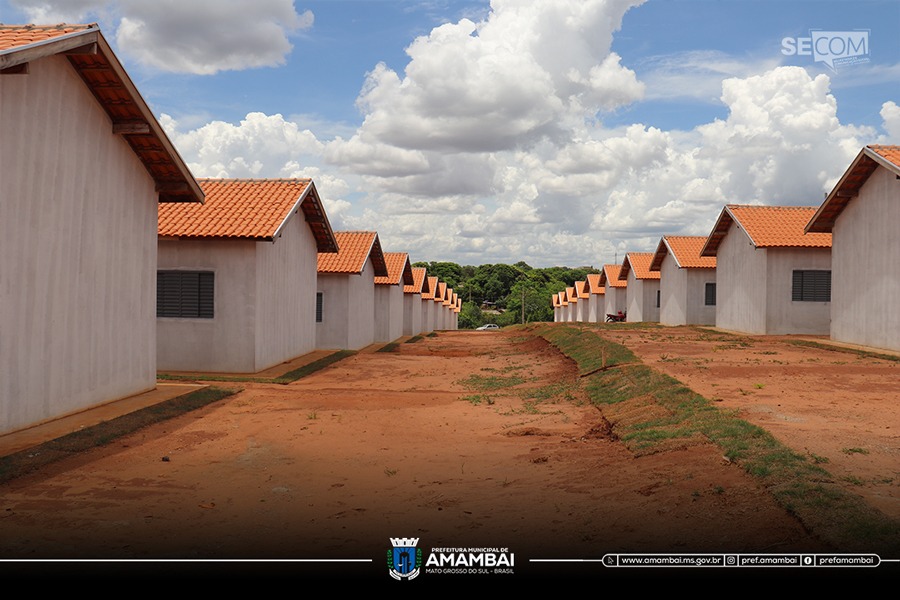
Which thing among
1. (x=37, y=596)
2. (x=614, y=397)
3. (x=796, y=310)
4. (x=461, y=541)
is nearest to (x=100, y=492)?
(x=37, y=596)

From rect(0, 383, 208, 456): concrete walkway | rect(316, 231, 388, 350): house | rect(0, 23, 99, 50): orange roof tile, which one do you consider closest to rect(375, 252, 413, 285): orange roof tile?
rect(316, 231, 388, 350): house

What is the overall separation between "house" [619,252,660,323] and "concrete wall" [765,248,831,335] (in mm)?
15210

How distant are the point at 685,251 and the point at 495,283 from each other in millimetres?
76507

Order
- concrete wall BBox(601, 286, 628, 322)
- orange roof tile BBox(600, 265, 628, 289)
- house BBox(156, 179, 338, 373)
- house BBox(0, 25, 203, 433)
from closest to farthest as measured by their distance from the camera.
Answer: house BBox(0, 25, 203, 433)
house BBox(156, 179, 338, 373)
orange roof tile BBox(600, 265, 628, 289)
concrete wall BBox(601, 286, 628, 322)

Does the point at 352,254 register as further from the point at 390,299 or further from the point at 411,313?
the point at 411,313

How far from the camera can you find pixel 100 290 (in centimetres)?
1116

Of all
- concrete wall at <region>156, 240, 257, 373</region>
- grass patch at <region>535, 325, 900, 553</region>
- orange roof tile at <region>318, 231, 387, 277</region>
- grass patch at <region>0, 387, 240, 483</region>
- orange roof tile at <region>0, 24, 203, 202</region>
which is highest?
orange roof tile at <region>0, 24, 203, 202</region>

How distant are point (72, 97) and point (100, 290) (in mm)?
2960

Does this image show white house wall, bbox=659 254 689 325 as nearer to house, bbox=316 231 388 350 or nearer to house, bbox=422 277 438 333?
house, bbox=316 231 388 350

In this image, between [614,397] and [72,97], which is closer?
[72,97]

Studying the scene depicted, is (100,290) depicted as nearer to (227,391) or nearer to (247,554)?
(227,391)

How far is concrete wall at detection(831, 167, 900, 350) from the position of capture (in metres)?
18.5

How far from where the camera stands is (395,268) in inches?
1341

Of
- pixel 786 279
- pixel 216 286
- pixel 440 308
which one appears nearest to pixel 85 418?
pixel 216 286
